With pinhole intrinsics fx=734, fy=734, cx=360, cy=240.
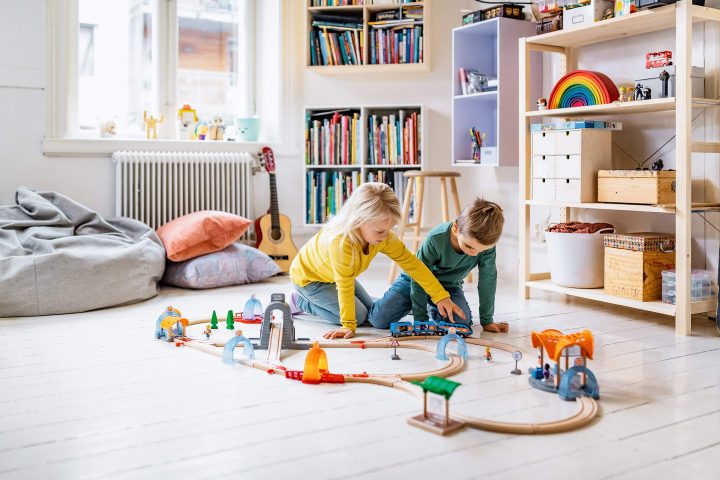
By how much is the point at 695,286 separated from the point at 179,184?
2.82 m

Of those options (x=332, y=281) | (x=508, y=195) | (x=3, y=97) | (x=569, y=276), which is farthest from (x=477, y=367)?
(x=3, y=97)

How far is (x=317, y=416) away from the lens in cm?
176

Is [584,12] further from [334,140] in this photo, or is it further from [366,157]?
[334,140]

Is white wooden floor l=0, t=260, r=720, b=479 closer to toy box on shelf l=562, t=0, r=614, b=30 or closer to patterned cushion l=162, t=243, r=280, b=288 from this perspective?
patterned cushion l=162, t=243, r=280, b=288

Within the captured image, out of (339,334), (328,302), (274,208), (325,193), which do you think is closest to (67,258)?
(328,302)

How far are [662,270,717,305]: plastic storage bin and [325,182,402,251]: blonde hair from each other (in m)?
1.11

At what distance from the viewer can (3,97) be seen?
12.8ft

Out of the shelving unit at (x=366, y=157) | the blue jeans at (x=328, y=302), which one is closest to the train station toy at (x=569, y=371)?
the blue jeans at (x=328, y=302)

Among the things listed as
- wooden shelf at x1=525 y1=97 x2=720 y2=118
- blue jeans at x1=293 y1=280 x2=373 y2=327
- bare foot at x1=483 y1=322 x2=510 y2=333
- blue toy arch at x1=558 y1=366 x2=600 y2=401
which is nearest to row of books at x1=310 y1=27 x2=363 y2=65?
wooden shelf at x1=525 y1=97 x2=720 y2=118

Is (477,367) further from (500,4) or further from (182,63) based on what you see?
(182,63)

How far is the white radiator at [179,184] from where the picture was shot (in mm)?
4164

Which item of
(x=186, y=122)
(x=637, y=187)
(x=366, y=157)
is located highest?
(x=186, y=122)

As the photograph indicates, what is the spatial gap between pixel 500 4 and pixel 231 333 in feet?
7.18

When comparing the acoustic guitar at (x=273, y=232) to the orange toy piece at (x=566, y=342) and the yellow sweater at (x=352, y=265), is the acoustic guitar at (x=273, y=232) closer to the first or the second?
the yellow sweater at (x=352, y=265)
